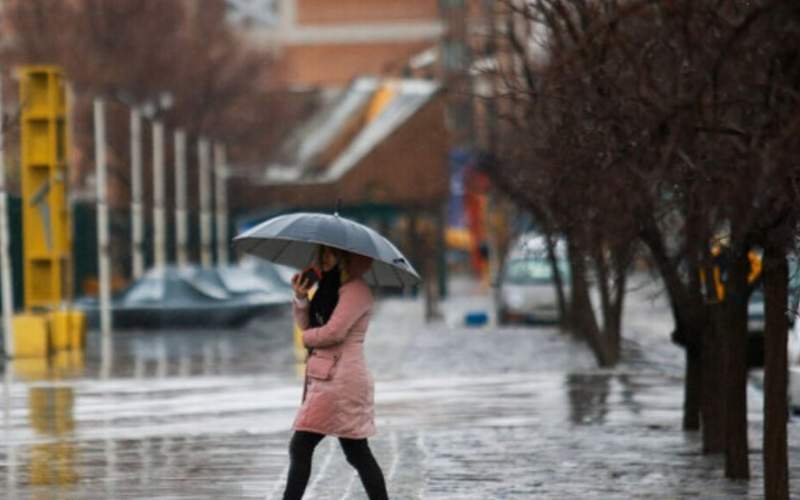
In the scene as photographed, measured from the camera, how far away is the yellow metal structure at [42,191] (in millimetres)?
36812

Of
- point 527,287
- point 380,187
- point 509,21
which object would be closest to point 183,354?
point 509,21

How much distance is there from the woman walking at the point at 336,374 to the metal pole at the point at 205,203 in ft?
146

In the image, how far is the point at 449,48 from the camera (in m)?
102

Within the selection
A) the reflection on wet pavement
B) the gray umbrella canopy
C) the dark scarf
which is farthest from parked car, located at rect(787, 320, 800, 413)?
the dark scarf

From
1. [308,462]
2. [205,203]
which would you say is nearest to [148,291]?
[205,203]

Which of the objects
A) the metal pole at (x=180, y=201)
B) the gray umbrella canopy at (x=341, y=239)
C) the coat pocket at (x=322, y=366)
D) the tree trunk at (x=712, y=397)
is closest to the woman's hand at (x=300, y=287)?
the gray umbrella canopy at (x=341, y=239)

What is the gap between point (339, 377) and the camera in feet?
45.4

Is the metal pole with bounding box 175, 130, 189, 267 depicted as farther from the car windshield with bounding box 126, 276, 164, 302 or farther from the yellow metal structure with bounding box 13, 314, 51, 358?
the yellow metal structure with bounding box 13, 314, 51, 358

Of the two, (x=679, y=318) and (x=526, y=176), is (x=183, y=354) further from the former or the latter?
(x=679, y=318)

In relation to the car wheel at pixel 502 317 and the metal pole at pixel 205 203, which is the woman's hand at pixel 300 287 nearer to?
the car wheel at pixel 502 317

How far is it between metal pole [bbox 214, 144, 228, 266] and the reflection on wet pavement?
2961 cm

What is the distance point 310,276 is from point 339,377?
70 cm

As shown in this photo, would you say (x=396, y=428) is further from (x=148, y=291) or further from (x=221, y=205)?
(x=221, y=205)

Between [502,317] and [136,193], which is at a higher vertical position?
[136,193]
